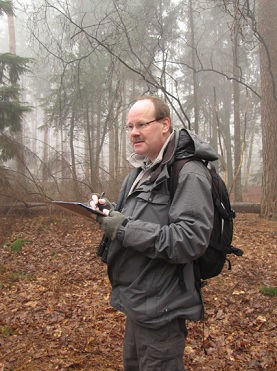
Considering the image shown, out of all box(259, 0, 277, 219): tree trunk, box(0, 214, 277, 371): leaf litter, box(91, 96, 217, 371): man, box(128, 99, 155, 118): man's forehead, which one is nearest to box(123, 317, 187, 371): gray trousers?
box(91, 96, 217, 371): man

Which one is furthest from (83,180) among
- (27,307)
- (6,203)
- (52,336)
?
(52,336)

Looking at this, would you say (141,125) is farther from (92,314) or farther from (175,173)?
(92,314)

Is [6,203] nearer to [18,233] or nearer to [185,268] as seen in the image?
[18,233]

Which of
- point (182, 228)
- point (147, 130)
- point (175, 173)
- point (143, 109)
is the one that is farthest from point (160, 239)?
point (143, 109)

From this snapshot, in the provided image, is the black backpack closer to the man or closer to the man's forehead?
the man

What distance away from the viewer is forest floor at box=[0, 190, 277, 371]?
12.0 feet

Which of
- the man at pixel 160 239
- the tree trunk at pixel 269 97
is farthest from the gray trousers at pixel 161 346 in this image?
the tree trunk at pixel 269 97

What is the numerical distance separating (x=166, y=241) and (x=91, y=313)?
3.55 m

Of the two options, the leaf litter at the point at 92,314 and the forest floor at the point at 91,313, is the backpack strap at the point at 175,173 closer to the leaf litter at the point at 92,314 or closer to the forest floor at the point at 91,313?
the leaf litter at the point at 92,314

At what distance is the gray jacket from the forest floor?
119 centimetres

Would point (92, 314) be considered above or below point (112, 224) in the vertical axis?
below

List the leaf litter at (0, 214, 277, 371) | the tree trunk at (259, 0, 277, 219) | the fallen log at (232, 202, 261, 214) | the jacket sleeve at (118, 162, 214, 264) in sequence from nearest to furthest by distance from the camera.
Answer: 1. the jacket sleeve at (118, 162, 214, 264)
2. the leaf litter at (0, 214, 277, 371)
3. the tree trunk at (259, 0, 277, 219)
4. the fallen log at (232, 202, 261, 214)

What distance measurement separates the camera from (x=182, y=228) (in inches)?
71.4

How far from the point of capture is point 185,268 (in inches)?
77.7
